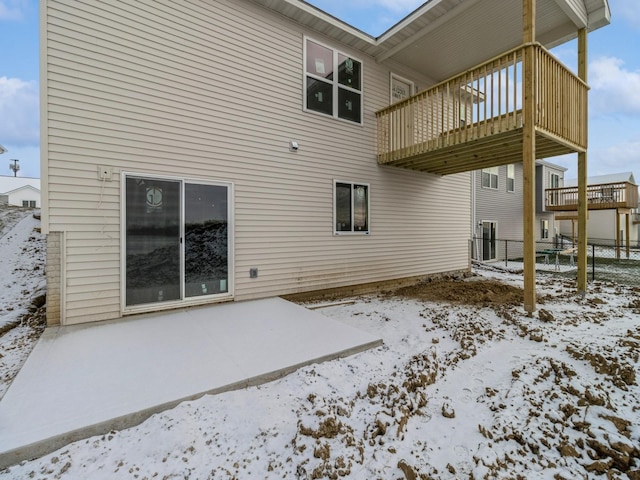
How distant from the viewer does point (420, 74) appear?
8.11m

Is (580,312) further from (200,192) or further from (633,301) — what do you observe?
(200,192)

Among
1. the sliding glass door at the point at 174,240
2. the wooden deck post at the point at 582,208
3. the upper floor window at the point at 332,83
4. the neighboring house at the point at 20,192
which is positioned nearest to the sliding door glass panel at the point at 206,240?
the sliding glass door at the point at 174,240

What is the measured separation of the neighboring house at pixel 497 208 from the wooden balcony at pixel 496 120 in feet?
19.9

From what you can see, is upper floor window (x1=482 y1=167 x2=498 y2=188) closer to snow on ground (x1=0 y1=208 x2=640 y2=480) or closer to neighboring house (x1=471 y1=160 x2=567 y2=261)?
neighboring house (x1=471 y1=160 x2=567 y2=261)

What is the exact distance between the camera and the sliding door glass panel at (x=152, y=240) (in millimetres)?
4219

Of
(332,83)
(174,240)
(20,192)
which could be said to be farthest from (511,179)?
(20,192)

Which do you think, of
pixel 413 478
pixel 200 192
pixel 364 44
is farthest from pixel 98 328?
pixel 364 44

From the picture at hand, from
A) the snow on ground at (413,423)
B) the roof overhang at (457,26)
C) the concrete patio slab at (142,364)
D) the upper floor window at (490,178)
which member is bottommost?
the snow on ground at (413,423)

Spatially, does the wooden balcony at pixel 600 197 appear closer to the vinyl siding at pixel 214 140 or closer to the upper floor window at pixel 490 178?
the upper floor window at pixel 490 178

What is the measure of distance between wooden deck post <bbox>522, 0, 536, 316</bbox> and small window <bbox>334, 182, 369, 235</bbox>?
3094mm

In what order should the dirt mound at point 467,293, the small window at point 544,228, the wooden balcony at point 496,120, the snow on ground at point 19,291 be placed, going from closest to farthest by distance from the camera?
the snow on ground at point 19,291 → the wooden balcony at point 496,120 → the dirt mound at point 467,293 → the small window at point 544,228

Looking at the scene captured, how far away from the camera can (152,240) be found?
4348 mm

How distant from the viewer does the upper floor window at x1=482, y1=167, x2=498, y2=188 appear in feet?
44.3

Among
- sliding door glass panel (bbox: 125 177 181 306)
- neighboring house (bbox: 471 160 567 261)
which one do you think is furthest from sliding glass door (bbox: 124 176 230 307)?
neighboring house (bbox: 471 160 567 261)
